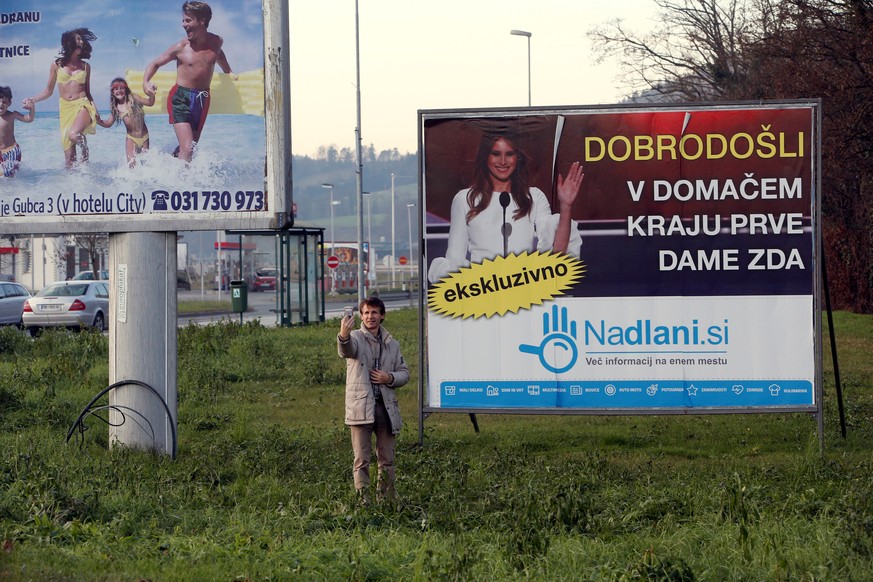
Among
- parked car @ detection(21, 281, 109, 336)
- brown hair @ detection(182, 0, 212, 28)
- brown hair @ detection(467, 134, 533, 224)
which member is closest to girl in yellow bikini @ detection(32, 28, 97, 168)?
brown hair @ detection(182, 0, 212, 28)

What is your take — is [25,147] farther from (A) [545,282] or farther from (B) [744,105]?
(B) [744,105]

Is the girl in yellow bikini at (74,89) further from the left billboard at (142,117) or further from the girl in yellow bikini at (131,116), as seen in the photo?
the girl in yellow bikini at (131,116)

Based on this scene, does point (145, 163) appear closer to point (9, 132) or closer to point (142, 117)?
point (142, 117)

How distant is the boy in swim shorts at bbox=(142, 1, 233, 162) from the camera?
420 inches

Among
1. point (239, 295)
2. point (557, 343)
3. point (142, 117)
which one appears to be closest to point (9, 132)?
point (142, 117)

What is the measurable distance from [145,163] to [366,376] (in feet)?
11.4

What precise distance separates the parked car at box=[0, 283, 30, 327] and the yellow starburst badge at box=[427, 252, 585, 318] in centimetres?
2478

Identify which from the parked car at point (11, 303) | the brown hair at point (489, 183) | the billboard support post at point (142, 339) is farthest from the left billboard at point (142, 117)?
the parked car at point (11, 303)

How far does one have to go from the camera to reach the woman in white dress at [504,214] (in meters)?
11.4

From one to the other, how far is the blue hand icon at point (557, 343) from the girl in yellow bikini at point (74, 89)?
4.53 meters

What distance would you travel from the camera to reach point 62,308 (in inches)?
1282

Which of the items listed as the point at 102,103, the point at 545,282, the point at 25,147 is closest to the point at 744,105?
the point at 545,282

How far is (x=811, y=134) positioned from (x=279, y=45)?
498 centimetres

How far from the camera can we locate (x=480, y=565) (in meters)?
6.56
